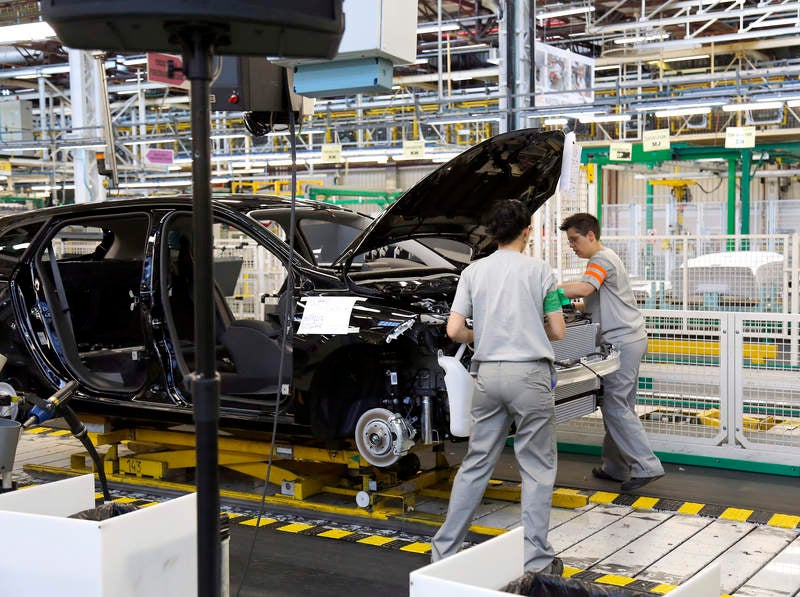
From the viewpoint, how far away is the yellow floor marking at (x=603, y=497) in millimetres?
5764

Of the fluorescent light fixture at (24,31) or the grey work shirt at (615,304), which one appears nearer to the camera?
the grey work shirt at (615,304)

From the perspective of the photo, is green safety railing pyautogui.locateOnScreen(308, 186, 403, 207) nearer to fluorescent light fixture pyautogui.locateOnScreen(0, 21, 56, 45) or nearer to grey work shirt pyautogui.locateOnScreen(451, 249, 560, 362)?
fluorescent light fixture pyautogui.locateOnScreen(0, 21, 56, 45)

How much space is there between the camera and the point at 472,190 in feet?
18.1

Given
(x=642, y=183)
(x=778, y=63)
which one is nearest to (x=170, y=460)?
(x=778, y=63)

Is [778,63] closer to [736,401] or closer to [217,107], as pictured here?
[736,401]

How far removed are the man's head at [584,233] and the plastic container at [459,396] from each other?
1534mm

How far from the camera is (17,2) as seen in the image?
44.8ft

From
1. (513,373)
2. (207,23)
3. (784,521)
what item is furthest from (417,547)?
(207,23)

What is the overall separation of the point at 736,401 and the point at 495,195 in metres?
2.34

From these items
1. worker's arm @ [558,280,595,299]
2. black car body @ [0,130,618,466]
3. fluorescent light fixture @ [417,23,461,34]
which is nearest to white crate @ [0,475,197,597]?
black car body @ [0,130,618,466]

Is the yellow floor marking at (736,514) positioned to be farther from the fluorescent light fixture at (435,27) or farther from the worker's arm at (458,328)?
the fluorescent light fixture at (435,27)

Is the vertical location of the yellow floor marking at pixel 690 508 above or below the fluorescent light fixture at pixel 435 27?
below

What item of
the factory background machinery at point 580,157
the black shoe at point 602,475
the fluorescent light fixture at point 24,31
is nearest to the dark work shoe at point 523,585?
the factory background machinery at point 580,157

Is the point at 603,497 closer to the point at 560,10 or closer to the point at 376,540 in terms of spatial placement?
the point at 376,540
